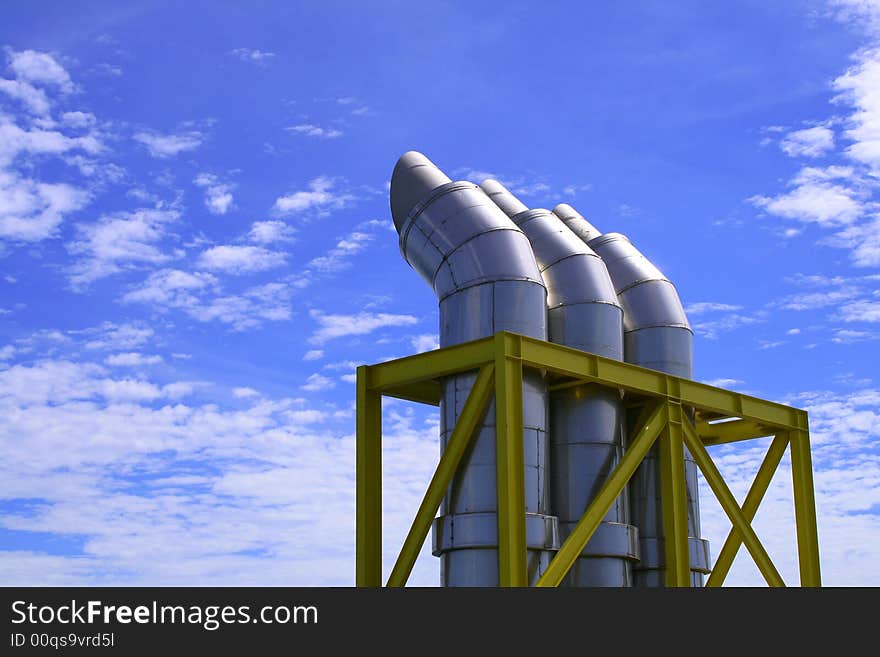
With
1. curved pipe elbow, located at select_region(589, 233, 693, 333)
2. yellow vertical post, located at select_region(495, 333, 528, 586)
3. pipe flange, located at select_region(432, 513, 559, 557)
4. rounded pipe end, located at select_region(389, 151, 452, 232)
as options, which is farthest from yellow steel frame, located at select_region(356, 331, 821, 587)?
rounded pipe end, located at select_region(389, 151, 452, 232)

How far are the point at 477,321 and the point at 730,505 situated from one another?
23.0ft

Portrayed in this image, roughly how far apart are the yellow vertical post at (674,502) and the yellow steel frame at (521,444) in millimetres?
20

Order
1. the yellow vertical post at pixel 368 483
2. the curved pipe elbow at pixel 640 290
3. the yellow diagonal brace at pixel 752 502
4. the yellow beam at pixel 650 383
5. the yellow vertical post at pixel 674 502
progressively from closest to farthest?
the yellow beam at pixel 650 383 → the yellow vertical post at pixel 368 483 → the yellow vertical post at pixel 674 502 → the curved pipe elbow at pixel 640 290 → the yellow diagonal brace at pixel 752 502

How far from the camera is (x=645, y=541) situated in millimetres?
24328

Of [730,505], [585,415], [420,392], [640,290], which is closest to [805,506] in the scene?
[730,505]

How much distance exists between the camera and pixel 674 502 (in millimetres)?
23281

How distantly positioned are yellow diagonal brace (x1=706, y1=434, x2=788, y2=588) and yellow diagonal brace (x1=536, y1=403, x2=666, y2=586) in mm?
3755

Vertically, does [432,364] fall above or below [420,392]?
below

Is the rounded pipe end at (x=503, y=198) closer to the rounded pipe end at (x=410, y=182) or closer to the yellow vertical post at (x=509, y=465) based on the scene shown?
the rounded pipe end at (x=410, y=182)

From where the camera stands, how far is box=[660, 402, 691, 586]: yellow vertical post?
Result: 23.0 m

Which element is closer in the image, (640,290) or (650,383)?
(650,383)

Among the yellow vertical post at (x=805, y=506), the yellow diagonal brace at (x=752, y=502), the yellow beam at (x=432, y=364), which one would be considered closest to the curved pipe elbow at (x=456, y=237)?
the yellow beam at (x=432, y=364)

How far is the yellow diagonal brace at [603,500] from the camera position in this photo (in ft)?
66.9

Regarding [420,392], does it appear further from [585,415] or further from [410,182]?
[410,182]
